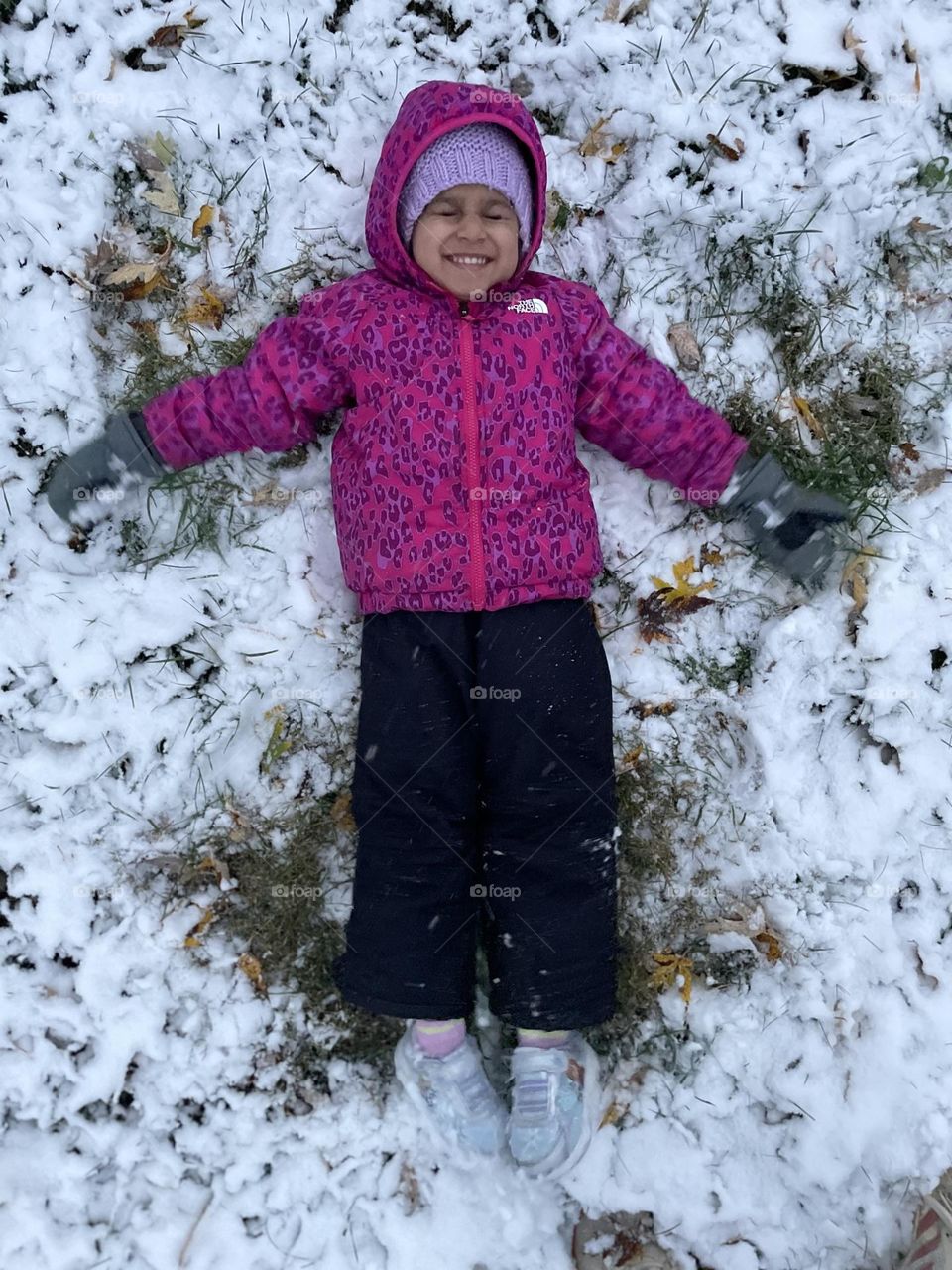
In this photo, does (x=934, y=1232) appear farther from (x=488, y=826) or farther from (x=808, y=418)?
(x=808, y=418)

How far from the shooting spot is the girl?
2.58 m

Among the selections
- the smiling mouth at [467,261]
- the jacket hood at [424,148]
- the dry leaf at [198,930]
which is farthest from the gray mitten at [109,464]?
the dry leaf at [198,930]

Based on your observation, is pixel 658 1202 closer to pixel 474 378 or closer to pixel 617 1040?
pixel 617 1040

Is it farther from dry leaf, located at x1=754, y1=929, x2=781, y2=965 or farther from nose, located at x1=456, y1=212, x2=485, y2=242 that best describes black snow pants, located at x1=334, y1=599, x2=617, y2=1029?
nose, located at x1=456, y1=212, x2=485, y2=242

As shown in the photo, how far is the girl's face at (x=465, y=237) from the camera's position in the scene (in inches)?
99.0

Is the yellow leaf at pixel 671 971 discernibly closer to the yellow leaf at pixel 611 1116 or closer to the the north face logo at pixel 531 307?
the yellow leaf at pixel 611 1116

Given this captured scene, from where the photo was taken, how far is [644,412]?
2785 mm

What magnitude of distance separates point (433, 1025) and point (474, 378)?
1.92 m

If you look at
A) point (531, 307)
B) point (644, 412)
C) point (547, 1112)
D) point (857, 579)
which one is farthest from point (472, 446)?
point (547, 1112)

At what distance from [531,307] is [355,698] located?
1.33 meters

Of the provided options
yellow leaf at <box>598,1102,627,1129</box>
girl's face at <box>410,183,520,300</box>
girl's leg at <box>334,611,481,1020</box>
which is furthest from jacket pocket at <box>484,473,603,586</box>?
yellow leaf at <box>598,1102,627,1129</box>

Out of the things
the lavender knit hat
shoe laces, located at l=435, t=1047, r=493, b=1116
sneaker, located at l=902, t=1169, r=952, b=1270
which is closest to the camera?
sneaker, located at l=902, t=1169, r=952, b=1270

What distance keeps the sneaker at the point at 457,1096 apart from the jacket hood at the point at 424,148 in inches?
89.1

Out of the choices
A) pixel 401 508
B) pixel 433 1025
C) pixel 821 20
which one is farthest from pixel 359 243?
pixel 433 1025
